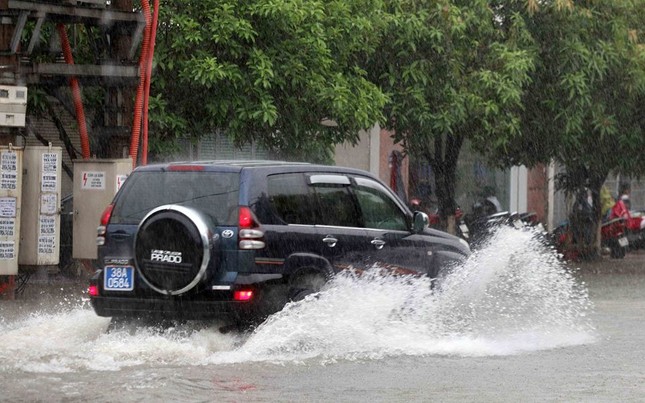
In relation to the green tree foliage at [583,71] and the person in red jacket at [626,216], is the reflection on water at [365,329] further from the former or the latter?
the person in red jacket at [626,216]

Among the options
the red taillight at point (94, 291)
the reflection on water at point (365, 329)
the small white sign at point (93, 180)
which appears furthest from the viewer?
the small white sign at point (93, 180)

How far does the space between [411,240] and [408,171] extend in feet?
74.5

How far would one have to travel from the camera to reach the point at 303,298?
39.6ft

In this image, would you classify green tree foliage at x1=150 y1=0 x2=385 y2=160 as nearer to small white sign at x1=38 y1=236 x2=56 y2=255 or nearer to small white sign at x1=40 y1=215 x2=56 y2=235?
small white sign at x1=40 y1=215 x2=56 y2=235

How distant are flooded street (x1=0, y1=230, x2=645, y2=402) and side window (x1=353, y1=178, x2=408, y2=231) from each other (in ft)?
1.82

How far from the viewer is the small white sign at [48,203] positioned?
17.2 meters

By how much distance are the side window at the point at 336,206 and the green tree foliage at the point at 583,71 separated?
40.0 ft

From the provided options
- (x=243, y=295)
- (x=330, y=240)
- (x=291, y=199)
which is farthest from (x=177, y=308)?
(x=330, y=240)

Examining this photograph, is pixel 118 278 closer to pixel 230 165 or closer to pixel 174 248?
pixel 174 248

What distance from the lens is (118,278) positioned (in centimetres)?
1209

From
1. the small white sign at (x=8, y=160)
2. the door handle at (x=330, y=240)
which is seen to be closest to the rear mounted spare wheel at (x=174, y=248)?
the door handle at (x=330, y=240)

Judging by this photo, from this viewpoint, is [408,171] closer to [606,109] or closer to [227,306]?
[606,109]

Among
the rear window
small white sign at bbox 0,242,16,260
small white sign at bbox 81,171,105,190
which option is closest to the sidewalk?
small white sign at bbox 81,171,105,190

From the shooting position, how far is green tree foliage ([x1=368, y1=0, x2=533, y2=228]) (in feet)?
76.0
